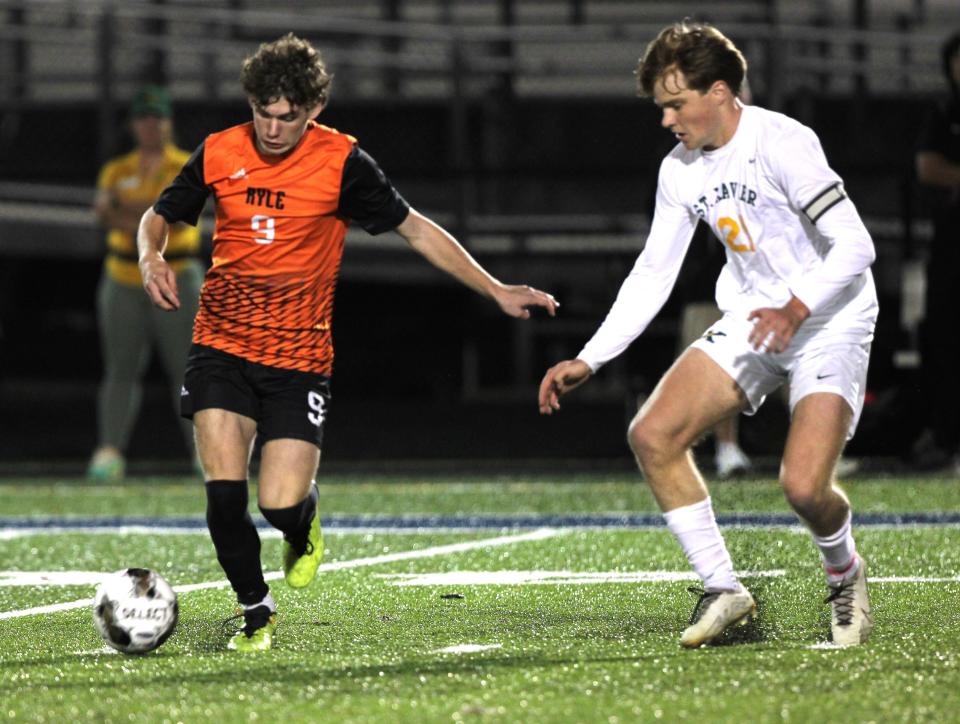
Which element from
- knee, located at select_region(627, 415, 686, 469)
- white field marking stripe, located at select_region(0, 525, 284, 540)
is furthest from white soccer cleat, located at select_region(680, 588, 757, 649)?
white field marking stripe, located at select_region(0, 525, 284, 540)

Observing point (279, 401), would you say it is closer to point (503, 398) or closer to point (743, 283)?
point (743, 283)

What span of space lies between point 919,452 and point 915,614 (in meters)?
6.46

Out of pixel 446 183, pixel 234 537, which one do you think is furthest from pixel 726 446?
pixel 234 537

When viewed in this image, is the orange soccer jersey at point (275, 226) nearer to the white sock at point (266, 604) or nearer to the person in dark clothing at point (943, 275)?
the white sock at point (266, 604)

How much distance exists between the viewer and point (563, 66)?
14.6 meters

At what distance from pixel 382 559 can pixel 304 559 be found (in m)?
1.69

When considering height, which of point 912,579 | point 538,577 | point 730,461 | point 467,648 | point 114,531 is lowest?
point 730,461

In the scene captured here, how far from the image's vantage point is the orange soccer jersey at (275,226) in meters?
5.96

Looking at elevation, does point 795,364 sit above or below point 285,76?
below

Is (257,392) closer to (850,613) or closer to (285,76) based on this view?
(285,76)

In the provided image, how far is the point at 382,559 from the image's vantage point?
26.2 ft

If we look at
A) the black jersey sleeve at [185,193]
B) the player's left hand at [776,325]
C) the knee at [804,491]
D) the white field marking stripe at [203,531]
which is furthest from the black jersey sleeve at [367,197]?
the white field marking stripe at [203,531]

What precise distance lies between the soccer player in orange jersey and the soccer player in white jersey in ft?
1.68

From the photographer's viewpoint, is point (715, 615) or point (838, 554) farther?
point (838, 554)
